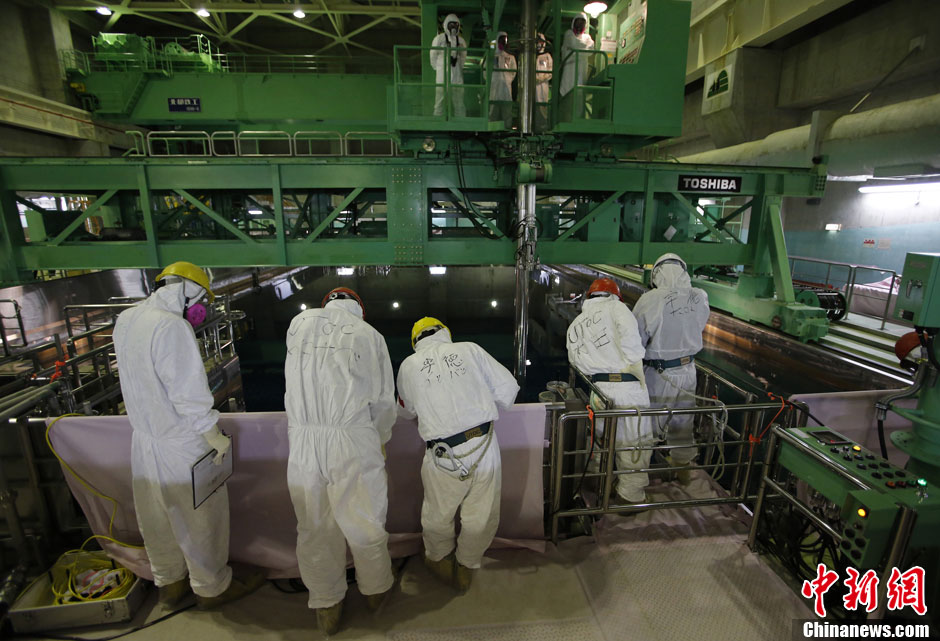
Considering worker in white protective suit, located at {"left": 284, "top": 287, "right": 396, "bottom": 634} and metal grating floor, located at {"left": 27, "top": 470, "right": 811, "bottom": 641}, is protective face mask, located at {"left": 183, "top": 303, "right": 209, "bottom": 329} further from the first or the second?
metal grating floor, located at {"left": 27, "top": 470, "right": 811, "bottom": 641}

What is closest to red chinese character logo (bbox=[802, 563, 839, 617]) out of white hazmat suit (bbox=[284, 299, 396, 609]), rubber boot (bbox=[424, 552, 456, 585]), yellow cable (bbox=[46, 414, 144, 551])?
rubber boot (bbox=[424, 552, 456, 585])

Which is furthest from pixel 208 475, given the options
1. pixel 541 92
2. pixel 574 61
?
pixel 541 92

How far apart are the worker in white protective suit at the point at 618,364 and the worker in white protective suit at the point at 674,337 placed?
532 mm

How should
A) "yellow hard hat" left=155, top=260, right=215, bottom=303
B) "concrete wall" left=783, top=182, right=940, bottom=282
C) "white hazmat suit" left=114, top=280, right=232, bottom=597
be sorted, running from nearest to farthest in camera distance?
"white hazmat suit" left=114, top=280, right=232, bottom=597
"yellow hard hat" left=155, top=260, right=215, bottom=303
"concrete wall" left=783, top=182, right=940, bottom=282

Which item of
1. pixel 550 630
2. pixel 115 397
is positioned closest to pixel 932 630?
pixel 550 630

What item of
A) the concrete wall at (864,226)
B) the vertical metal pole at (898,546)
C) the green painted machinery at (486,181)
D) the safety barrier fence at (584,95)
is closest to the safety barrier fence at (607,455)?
the vertical metal pole at (898,546)

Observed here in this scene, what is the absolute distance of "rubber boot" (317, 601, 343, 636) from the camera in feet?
8.07

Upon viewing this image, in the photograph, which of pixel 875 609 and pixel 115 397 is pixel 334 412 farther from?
pixel 115 397

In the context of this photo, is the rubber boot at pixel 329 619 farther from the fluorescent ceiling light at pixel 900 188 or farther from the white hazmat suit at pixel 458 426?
the fluorescent ceiling light at pixel 900 188

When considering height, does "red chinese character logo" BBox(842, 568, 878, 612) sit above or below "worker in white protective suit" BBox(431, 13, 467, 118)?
below

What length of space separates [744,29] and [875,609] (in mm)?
12746

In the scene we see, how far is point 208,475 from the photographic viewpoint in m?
2.53

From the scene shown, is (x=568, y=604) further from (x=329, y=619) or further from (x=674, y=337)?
(x=674, y=337)

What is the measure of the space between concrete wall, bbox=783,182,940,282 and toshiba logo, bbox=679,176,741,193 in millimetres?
6077
